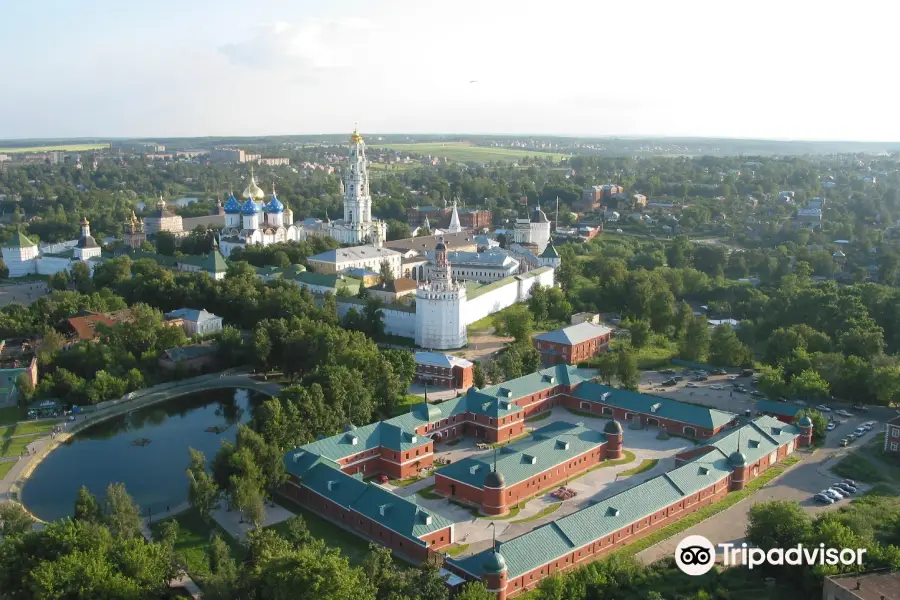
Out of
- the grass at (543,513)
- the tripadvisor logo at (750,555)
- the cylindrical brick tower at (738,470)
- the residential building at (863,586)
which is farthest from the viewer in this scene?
the cylindrical brick tower at (738,470)

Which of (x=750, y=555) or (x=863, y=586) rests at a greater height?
(x=863, y=586)

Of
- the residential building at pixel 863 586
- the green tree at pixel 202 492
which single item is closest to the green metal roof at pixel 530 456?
the green tree at pixel 202 492

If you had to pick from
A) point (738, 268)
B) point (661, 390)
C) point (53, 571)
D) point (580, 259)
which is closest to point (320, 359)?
point (661, 390)

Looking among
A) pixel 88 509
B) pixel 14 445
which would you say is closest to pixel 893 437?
pixel 88 509

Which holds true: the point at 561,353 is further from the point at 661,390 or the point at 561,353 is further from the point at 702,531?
the point at 702,531

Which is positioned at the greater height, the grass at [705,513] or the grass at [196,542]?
the grass at [705,513]

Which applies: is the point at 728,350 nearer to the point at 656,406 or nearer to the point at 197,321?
the point at 656,406

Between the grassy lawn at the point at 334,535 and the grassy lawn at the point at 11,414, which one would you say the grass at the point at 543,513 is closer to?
the grassy lawn at the point at 334,535
